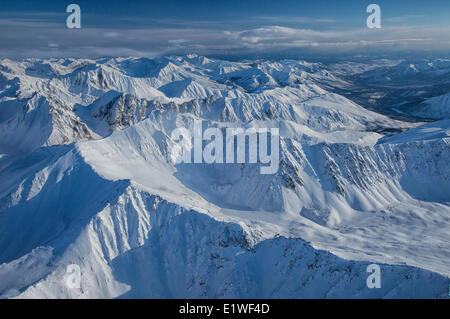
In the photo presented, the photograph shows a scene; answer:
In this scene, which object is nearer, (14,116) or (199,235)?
(199,235)

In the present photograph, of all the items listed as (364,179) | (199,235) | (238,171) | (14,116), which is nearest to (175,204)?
(199,235)

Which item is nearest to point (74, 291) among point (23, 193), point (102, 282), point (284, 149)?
point (102, 282)

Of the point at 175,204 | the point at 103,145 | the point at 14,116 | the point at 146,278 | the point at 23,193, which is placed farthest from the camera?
the point at 14,116

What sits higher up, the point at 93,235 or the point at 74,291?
the point at 93,235
